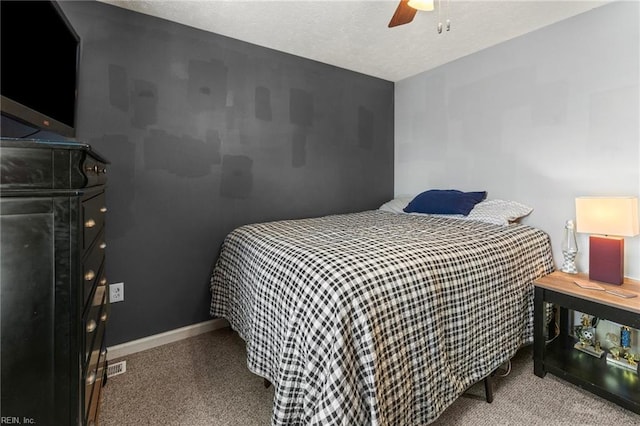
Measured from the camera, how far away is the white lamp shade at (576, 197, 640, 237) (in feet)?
5.57

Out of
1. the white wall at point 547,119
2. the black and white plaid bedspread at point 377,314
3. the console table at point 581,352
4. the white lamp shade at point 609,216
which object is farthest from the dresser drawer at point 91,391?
the white wall at point 547,119

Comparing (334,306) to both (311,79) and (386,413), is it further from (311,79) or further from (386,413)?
(311,79)

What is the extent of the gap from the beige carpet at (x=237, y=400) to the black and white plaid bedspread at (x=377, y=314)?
0.20 meters

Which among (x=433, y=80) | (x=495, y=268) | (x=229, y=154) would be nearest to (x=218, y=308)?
(x=229, y=154)

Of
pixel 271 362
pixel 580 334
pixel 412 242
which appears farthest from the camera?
pixel 580 334

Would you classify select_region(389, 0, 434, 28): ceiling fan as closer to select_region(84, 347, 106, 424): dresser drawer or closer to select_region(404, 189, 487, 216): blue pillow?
select_region(404, 189, 487, 216): blue pillow

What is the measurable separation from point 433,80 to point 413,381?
285 centimetres

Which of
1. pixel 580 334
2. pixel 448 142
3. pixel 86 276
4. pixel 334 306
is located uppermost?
pixel 448 142

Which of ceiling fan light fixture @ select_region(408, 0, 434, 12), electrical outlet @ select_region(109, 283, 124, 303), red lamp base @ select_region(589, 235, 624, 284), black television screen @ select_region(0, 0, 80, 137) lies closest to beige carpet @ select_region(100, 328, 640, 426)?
electrical outlet @ select_region(109, 283, 124, 303)

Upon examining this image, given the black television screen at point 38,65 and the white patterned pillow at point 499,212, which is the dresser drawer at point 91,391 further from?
the white patterned pillow at point 499,212

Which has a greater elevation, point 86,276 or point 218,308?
point 86,276

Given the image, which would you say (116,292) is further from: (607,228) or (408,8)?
(607,228)

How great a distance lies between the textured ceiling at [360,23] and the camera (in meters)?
2.02

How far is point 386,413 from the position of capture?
1.16m
